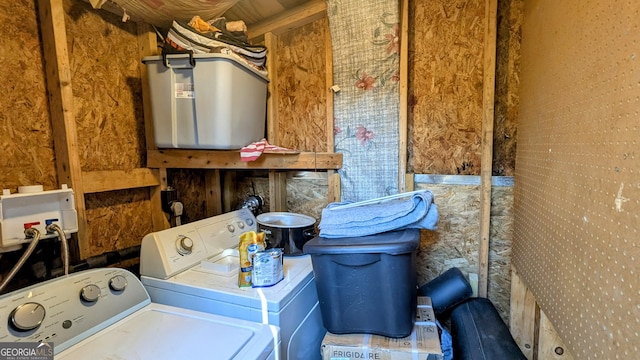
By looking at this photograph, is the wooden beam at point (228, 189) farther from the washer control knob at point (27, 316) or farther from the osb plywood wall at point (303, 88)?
the washer control knob at point (27, 316)

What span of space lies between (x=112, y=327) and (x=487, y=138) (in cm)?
192

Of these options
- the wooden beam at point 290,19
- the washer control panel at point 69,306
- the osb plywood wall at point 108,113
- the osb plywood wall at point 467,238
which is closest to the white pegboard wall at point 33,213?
the osb plywood wall at point 108,113

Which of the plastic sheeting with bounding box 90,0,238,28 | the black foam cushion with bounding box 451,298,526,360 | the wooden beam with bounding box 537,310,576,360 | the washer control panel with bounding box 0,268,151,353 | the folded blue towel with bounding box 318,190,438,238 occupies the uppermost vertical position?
the plastic sheeting with bounding box 90,0,238,28

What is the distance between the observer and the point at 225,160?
1.73m

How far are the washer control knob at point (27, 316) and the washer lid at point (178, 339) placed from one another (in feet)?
0.42

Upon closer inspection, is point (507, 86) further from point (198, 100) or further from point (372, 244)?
point (198, 100)

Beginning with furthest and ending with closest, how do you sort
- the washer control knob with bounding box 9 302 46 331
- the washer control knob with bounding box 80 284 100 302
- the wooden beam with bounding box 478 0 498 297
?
the wooden beam with bounding box 478 0 498 297 → the washer control knob with bounding box 80 284 100 302 → the washer control knob with bounding box 9 302 46 331

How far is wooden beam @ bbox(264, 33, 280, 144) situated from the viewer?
6.43 feet

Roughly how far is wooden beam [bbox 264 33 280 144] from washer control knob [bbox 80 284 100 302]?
4.16 feet

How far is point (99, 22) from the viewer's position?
1.54 m

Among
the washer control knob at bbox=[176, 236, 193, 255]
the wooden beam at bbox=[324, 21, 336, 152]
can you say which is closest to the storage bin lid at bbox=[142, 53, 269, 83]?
the wooden beam at bbox=[324, 21, 336, 152]

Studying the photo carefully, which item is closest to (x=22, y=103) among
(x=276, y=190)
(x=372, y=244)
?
(x=276, y=190)

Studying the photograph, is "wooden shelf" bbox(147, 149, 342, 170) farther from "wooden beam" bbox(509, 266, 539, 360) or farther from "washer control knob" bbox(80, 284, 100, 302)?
"wooden beam" bbox(509, 266, 539, 360)

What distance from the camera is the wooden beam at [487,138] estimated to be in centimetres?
156
